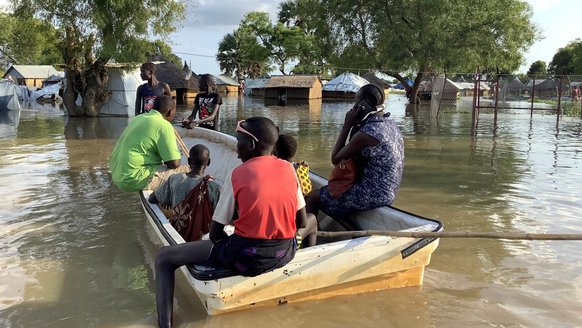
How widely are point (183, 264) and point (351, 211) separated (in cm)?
180

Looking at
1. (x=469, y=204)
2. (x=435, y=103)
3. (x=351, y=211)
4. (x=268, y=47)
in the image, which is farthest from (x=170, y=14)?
(x=268, y=47)

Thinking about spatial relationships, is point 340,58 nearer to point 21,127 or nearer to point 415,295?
point 21,127

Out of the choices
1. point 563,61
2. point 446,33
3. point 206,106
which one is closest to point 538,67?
point 563,61

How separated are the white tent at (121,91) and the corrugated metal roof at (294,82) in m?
21.9

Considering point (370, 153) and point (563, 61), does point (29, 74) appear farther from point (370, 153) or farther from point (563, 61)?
point (563, 61)

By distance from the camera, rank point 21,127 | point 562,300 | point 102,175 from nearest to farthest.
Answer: point 562,300 < point 102,175 < point 21,127

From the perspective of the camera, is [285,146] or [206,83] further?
[206,83]

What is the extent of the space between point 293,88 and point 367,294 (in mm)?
41557

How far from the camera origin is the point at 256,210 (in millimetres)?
3143

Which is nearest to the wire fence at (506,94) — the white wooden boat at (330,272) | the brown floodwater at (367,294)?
the brown floodwater at (367,294)

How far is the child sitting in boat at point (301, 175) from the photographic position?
14.0 feet

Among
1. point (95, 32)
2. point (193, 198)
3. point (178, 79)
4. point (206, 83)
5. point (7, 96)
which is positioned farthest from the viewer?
point (178, 79)

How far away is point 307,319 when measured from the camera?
3.92 metres

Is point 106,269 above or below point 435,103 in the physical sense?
below
